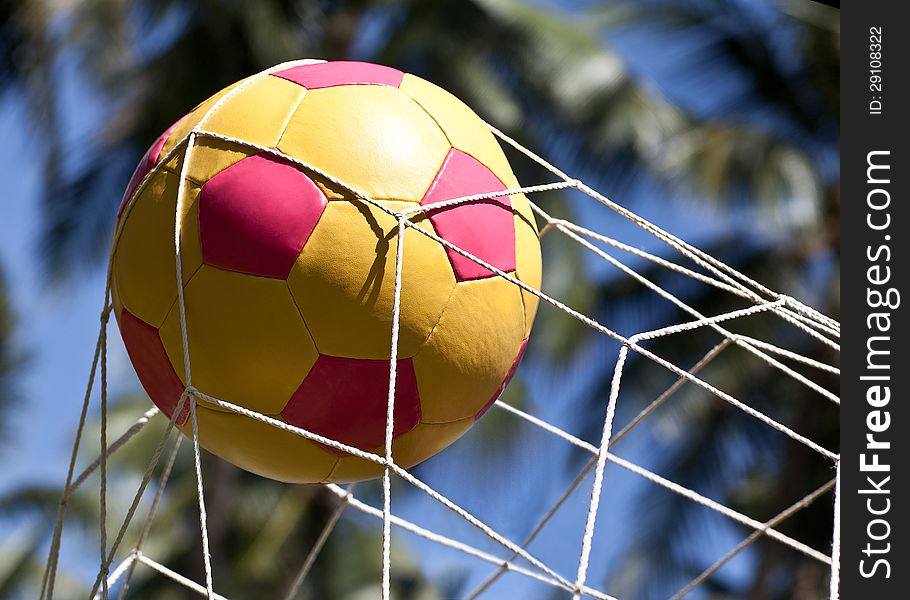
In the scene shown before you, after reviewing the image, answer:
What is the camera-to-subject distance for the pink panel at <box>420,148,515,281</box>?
320cm

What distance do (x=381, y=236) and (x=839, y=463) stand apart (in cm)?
141

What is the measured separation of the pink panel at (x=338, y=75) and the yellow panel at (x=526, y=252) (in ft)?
1.58

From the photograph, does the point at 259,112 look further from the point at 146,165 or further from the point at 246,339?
the point at 246,339

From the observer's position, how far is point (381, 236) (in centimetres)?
310

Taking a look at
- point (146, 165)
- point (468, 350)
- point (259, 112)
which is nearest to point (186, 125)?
point (146, 165)

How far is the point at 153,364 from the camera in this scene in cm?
334

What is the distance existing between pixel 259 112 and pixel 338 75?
26cm

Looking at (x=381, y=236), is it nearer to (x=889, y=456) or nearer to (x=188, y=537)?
(x=889, y=456)

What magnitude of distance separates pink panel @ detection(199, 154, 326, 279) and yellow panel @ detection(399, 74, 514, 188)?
47cm

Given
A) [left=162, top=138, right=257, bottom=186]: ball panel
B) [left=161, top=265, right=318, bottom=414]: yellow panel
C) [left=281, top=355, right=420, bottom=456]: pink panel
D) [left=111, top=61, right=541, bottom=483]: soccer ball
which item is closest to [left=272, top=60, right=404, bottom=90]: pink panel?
[left=111, top=61, right=541, bottom=483]: soccer ball

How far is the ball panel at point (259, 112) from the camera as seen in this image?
3.22 metres

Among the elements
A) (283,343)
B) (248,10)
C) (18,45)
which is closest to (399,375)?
(283,343)

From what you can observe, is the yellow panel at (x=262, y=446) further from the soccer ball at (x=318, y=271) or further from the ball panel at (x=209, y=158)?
the ball panel at (x=209, y=158)

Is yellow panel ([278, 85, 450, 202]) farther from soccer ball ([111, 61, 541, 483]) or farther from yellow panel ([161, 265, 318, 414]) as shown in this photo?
yellow panel ([161, 265, 318, 414])
